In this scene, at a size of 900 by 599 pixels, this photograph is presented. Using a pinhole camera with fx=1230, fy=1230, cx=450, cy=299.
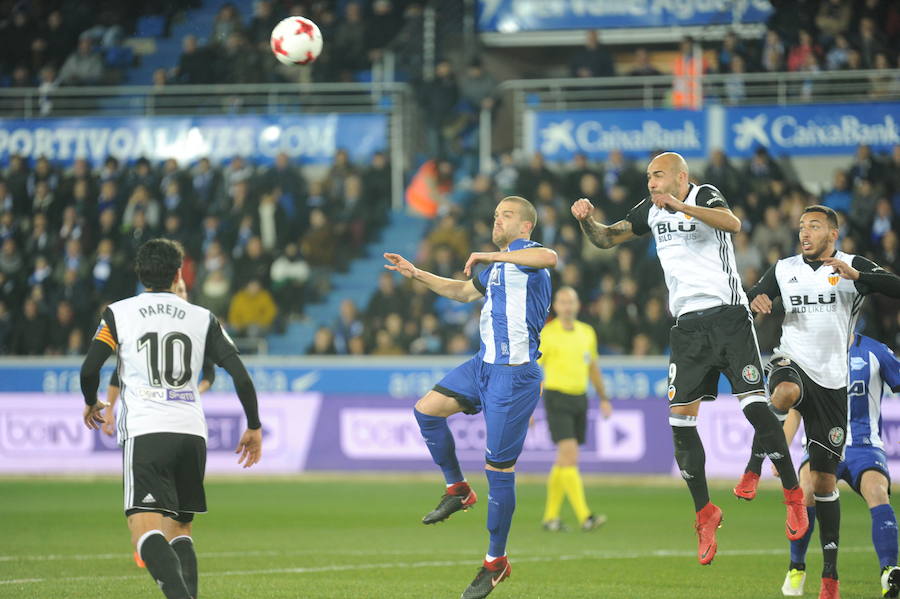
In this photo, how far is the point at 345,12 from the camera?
26.1 metres

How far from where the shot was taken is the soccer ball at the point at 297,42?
45.8 ft

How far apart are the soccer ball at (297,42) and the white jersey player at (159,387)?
24.4 feet

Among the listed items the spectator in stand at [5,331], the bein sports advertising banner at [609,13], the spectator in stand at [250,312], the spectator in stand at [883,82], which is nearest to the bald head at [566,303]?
the spectator in stand at [250,312]

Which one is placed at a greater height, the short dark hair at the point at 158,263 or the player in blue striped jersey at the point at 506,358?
the short dark hair at the point at 158,263

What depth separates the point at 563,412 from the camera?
44.1ft

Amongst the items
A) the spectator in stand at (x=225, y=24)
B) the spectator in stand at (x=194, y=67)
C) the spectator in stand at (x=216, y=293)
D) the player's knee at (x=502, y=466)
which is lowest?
the player's knee at (x=502, y=466)

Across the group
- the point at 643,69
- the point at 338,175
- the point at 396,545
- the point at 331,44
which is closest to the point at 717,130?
the point at 643,69

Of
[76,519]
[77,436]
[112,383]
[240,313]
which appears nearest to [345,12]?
[240,313]

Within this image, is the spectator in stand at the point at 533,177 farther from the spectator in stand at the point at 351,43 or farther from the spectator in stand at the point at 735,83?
the spectator in stand at the point at 351,43

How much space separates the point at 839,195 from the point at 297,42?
10.2 metres

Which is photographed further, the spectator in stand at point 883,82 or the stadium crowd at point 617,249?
the spectator in stand at point 883,82

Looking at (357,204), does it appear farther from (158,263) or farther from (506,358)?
(158,263)

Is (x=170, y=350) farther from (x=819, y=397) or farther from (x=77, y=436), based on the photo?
(x=77, y=436)

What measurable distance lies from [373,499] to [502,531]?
7927 mm
